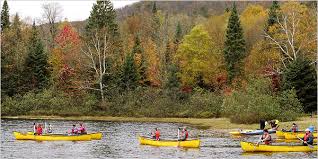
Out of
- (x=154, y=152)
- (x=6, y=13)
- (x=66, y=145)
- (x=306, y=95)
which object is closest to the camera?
(x=154, y=152)

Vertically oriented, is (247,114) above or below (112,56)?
below

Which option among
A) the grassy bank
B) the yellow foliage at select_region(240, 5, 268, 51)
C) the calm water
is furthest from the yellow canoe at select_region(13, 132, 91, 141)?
the yellow foliage at select_region(240, 5, 268, 51)

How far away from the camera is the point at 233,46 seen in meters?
89.6

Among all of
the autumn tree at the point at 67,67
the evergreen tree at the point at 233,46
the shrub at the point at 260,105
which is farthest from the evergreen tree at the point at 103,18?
the shrub at the point at 260,105

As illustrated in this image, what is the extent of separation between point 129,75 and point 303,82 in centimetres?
2924

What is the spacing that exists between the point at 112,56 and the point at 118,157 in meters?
50.6

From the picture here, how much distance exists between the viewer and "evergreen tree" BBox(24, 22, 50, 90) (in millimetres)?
92438

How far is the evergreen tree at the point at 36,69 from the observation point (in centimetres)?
9244

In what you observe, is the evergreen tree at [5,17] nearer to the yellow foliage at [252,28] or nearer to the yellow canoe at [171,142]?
the yellow foliage at [252,28]

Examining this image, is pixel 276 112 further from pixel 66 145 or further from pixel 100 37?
pixel 100 37

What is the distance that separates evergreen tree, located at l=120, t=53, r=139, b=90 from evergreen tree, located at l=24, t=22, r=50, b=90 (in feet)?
44.4

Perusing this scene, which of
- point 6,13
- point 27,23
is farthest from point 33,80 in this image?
point 27,23

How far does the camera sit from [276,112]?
214 ft

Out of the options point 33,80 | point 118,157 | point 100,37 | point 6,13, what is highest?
point 6,13
